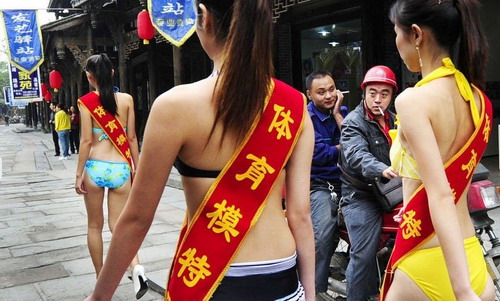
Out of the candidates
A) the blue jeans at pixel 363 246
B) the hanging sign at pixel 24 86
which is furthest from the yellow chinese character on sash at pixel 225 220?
the hanging sign at pixel 24 86

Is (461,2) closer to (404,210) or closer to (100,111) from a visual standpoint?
(404,210)

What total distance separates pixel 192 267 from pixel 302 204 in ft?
1.27

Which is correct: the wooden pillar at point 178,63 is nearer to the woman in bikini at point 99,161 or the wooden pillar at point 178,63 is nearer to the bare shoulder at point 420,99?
the woman in bikini at point 99,161

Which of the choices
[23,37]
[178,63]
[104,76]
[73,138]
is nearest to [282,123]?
[104,76]

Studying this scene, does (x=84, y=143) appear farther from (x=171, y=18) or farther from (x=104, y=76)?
(x=171, y=18)

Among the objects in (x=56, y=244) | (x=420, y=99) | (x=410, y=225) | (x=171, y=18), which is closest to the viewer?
(x=420, y=99)

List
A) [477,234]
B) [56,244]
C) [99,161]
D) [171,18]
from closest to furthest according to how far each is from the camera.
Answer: [477,234] < [99,161] < [56,244] < [171,18]

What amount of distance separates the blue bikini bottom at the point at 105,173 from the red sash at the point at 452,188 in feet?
9.20

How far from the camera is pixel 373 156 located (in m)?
2.96

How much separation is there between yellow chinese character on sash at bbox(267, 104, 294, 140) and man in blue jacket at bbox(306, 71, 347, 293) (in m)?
1.88

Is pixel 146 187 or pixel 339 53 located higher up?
pixel 339 53

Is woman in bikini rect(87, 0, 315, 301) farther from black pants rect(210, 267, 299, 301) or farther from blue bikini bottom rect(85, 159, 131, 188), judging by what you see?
blue bikini bottom rect(85, 159, 131, 188)

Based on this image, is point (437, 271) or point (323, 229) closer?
point (437, 271)

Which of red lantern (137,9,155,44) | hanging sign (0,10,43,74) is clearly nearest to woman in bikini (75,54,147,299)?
red lantern (137,9,155,44)
